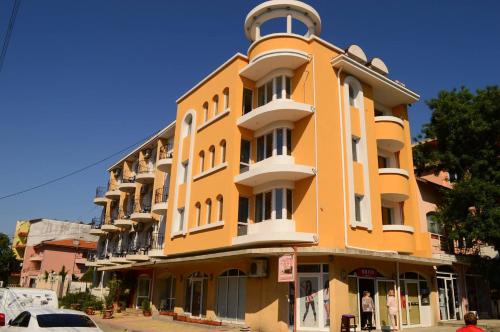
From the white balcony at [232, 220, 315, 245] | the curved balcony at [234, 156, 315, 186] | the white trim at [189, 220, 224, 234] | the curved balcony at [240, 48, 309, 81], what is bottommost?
the white balcony at [232, 220, 315, 245]

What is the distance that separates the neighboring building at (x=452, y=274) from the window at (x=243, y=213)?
1071cm

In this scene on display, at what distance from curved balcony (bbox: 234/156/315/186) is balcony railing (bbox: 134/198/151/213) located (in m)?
15.6

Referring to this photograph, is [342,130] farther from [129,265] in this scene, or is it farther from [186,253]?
[129,265]

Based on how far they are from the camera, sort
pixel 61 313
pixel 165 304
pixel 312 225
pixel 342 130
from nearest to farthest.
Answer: pixel 61 313 < pixel 312 225 < pixel 342 130 < pixel 165 304

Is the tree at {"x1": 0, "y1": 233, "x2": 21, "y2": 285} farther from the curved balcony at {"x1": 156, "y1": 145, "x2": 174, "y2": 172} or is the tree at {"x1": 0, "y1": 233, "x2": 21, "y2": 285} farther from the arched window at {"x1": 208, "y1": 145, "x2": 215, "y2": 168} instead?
the arched window at {"x1": 208, "y1": 145, "x2": 215, "y2": 168}

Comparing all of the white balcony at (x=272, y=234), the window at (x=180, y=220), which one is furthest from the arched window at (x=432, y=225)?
the window at (x=180, y=220)

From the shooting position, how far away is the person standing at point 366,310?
58.5ft

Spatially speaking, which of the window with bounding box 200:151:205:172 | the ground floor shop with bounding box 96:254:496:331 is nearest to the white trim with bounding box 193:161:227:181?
the window with bounding box 200:151:205:172

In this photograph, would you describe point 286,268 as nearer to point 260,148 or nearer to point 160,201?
point 260,148

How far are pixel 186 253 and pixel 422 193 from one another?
14568mm

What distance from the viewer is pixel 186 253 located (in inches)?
945

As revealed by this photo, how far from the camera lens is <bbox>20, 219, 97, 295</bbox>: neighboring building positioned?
189ft

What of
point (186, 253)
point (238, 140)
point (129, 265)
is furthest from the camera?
point (129, 265)

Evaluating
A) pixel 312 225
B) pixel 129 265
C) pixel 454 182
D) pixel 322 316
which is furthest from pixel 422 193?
pixel 129 265
